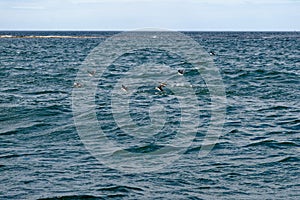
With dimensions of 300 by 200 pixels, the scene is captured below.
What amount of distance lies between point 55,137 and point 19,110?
5.75m

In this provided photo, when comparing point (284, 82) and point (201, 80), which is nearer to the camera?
point (284, 82)

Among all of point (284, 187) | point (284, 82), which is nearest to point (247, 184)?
point (284, 187)

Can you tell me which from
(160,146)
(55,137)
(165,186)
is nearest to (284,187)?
(165,186)

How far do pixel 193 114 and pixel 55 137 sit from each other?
22.5 ft

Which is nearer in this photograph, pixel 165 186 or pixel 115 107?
pixel 165 186

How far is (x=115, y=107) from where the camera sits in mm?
23656

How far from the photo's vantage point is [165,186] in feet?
39.5

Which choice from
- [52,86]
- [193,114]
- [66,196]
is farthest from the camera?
[52,86]

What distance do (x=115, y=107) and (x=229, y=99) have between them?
6.22 metres

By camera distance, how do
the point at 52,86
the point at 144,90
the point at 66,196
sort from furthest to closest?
1. the point at 52,86
2. the point at 144,90
3. the point at 66,196

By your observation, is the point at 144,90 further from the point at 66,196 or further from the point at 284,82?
the point at 66,196

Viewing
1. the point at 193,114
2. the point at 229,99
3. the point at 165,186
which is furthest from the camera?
the point at 229,99

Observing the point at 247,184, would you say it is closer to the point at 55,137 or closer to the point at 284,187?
the point at 284,187

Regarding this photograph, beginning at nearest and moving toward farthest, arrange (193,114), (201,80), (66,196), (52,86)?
(66,196) → (193,114) → (52,86) → (201,80)
